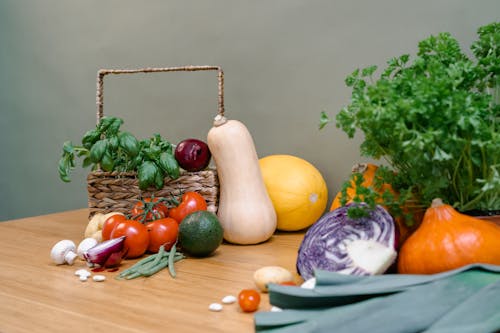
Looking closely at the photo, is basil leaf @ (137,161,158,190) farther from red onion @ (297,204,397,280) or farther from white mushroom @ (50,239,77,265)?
red onion @ (297,204,397,280)

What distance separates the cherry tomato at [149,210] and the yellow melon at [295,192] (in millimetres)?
311

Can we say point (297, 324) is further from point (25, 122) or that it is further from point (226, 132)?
point (25, 122)

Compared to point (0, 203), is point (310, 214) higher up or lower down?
higher up

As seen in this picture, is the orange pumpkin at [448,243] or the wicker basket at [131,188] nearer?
the orange pumpkin at [448,243]

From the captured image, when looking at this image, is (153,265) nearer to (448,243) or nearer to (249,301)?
(249,301)

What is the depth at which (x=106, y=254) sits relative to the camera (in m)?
1.16

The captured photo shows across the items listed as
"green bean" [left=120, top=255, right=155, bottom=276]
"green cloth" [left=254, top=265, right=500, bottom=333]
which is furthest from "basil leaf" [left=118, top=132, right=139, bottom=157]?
"green cloth" [left=254, top=265, right=500, bottom=333]

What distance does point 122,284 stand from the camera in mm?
1063

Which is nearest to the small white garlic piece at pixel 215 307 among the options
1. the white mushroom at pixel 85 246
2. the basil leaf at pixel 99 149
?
the white mushroom at pixel 85 246

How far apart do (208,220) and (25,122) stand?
1595 millimetres

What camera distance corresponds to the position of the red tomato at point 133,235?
1.22m

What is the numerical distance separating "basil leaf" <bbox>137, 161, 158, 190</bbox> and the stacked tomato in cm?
5

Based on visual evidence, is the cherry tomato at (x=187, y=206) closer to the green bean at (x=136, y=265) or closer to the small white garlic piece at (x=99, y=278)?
the green bean at (x=136, y=265)

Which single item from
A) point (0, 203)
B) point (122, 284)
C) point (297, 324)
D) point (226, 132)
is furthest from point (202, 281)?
point (0, 203)
